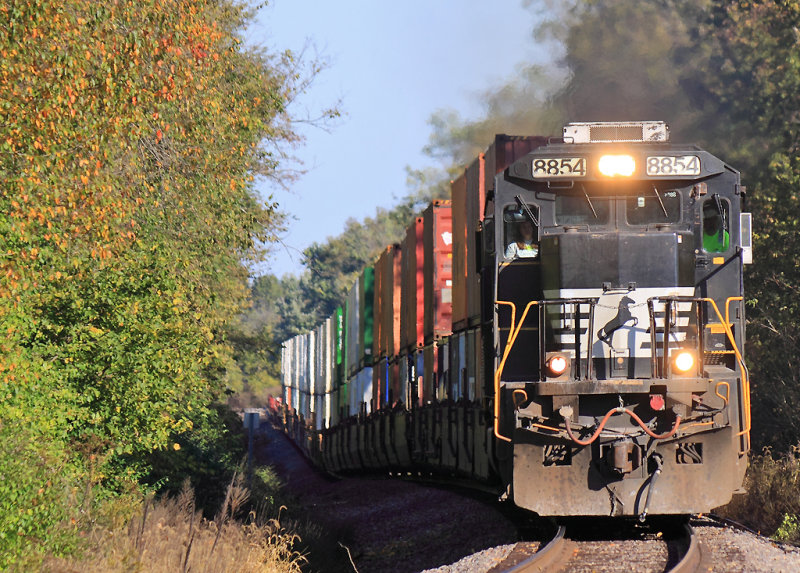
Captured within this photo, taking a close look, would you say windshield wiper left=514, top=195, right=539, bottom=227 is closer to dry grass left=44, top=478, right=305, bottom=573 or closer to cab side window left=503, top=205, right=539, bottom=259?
cab side window left=503, top=205, right=539, bottom=259

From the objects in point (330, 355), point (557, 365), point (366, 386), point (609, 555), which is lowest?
point (609, 555)

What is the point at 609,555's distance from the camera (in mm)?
9820

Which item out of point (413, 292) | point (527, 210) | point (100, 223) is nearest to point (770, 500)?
point (413, 292)

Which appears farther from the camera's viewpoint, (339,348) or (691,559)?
(339,348)

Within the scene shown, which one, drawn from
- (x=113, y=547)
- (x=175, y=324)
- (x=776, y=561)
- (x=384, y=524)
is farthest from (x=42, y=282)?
(x=776, y=561)

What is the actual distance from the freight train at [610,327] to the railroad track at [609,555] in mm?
438

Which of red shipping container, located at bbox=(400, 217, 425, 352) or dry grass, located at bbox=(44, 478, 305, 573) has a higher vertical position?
red shipping container, located at bbox=(400, 217, 425, 352)

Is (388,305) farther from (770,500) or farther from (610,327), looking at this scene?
(610,327)

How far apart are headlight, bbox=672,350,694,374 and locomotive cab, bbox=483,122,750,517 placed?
0.4 inches

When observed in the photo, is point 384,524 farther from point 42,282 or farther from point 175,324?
point 42,282

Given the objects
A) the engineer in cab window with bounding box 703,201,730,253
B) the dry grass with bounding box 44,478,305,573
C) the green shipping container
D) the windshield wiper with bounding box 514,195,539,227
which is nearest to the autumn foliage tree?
the dry grass with bounding box 44,478,305,573

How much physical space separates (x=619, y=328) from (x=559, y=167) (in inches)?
67.6

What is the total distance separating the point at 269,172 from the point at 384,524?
792 cm

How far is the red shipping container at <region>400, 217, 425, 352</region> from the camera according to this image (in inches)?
656
